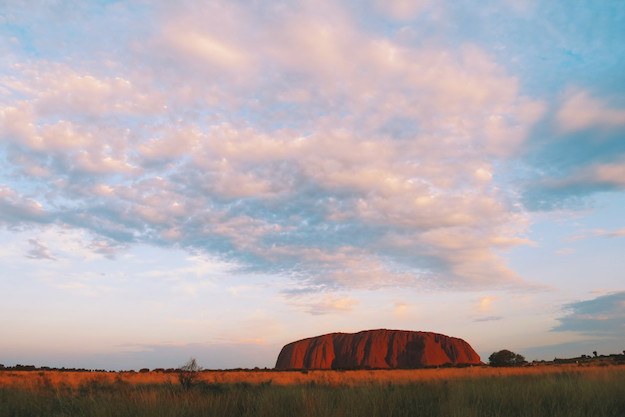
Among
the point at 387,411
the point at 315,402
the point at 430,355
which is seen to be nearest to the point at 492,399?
the point at 387,411

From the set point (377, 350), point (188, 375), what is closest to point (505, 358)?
point (377, 350)

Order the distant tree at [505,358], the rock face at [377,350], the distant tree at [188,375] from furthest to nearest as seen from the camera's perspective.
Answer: the rock face at [377,350], the distant tree at [505,358], the distant tree at [188,375]

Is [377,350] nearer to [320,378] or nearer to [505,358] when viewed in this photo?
[505,358]

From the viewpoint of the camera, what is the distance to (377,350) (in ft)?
440

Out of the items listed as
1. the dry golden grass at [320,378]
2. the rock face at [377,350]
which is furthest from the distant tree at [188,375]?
the rock face at [377,350]

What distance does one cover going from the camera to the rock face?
129 meters

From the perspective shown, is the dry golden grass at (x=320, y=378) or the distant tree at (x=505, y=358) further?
the distant tree at (x=505, y=358)

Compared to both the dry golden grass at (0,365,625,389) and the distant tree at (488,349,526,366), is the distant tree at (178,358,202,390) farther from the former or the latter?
the distant tree at (488,349,526,366)

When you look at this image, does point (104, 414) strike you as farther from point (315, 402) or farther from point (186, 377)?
point (186, 377)

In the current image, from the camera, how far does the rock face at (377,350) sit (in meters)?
129

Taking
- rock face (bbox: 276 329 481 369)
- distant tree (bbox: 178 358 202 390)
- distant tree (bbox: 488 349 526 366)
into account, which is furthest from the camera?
rock face (bbox: 276 329 481 369)

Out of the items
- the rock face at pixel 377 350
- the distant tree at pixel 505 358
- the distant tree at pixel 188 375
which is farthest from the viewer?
the rock face at pixel 377 350

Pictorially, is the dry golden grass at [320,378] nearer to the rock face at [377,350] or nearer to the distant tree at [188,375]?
the distant tree at [188,375]

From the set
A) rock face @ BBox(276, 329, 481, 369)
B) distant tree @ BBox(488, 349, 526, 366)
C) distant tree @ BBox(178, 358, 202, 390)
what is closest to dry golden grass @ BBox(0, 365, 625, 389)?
distant tree @ BBox(178, 358, 202, 390)
